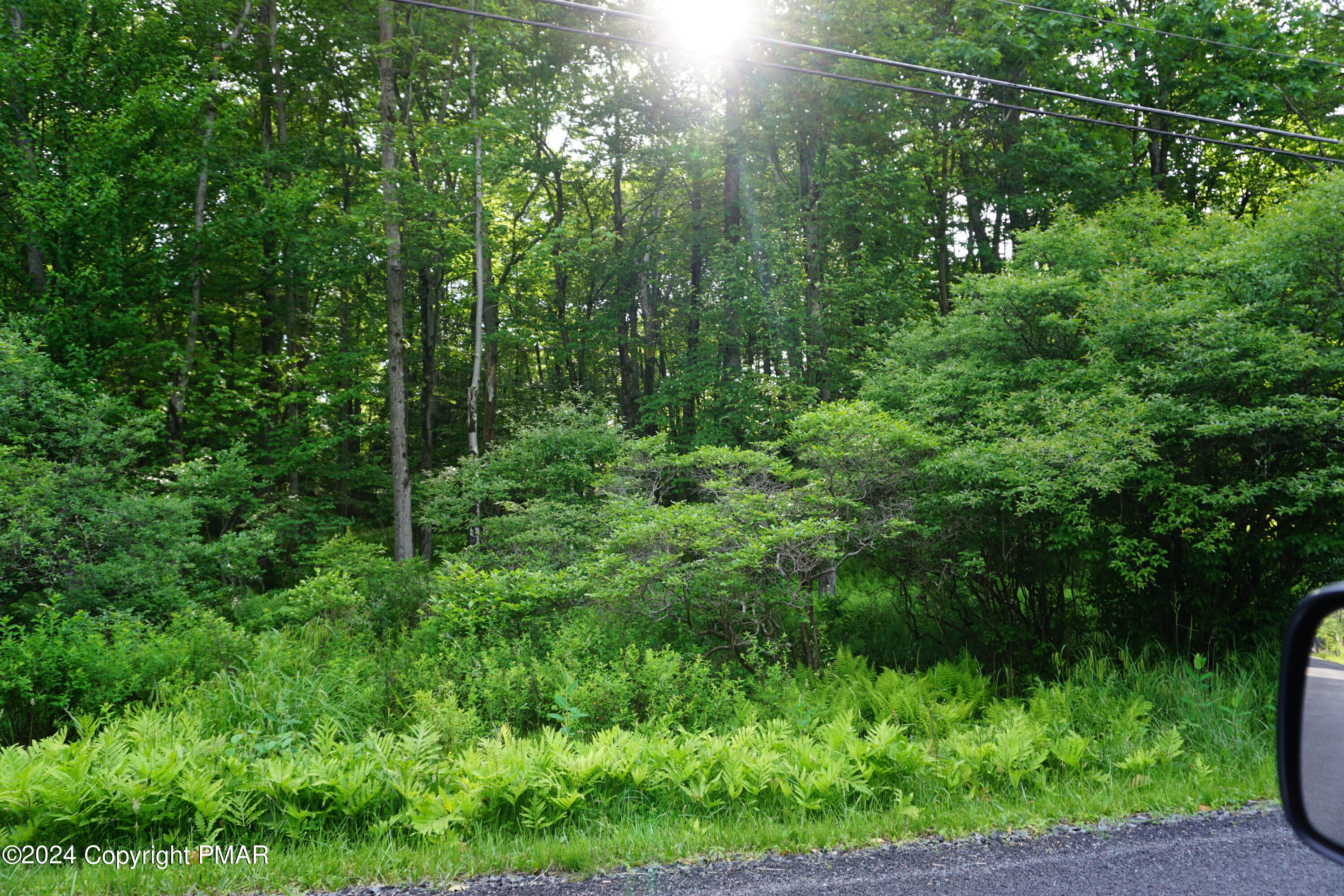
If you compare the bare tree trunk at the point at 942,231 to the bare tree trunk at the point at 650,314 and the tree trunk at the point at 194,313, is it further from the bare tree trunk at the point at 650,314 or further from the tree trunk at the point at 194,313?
the tree trunk at the point at 194,313

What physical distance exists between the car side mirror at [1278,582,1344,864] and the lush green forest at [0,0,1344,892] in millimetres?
2232

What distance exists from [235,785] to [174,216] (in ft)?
42.6

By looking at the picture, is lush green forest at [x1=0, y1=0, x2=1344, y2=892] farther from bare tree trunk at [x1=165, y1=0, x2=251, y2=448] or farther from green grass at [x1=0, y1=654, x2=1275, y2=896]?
bare tree trunk at [x1=165, y1=0, x2=251, y2=448]

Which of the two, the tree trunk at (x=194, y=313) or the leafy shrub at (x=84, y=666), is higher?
the tree trunk at (x=194, y=313)

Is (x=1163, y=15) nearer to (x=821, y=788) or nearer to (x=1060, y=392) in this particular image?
(x=1060, y=392)

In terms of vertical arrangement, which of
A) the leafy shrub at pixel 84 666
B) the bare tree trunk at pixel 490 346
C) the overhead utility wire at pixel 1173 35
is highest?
the overhead utility wire at pixel 1173 35

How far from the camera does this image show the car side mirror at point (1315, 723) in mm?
1497

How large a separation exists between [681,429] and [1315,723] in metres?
15.6

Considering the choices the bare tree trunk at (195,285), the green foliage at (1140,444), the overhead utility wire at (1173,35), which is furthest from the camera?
the bare tree trunk at (195,285)

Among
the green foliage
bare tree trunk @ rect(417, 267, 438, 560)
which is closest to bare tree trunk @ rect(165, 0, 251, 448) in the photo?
bare tree trunk @ rect(417, 267, 438, 560)

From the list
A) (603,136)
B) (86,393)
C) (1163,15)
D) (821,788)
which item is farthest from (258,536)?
(1163,15)

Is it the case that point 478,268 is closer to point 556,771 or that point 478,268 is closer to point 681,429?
point 681,429

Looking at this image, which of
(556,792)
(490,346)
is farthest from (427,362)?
(556,792)

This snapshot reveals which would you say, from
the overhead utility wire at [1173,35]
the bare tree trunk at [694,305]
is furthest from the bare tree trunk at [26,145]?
the overhead utility wire at [1173,35]
